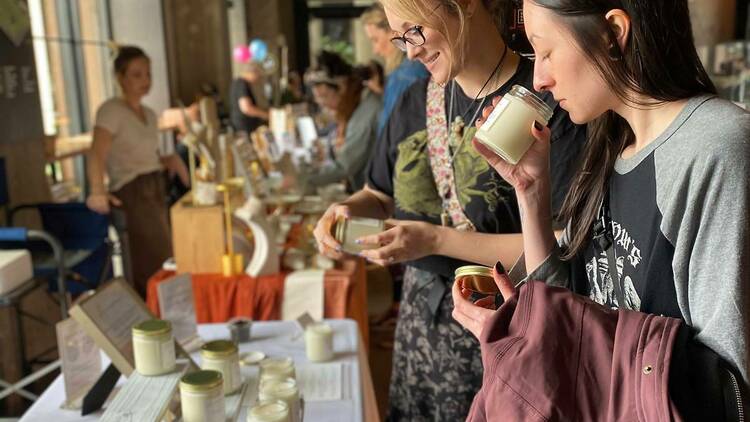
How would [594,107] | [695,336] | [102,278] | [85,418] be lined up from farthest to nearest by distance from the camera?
[102,278], [85,418], [594,107], [695,336]

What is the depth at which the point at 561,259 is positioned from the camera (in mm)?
1026

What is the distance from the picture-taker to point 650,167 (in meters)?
0.84

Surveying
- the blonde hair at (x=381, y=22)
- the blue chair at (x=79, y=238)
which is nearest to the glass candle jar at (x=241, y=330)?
the blue chair at (x=79, y=238)

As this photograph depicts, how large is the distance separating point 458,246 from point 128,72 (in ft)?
10.5

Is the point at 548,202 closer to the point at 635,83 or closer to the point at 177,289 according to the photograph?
the point at 635,83

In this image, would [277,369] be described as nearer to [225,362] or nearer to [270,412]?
[225,362]

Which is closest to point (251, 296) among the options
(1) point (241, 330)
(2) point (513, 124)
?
(1) point (241, 330)

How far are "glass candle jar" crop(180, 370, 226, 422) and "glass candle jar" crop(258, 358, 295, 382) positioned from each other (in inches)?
8.3

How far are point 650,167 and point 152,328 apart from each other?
3.28 feet

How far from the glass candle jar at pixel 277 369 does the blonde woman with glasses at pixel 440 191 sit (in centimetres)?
28

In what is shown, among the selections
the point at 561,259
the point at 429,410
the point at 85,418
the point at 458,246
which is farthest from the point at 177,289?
the point at 561,259

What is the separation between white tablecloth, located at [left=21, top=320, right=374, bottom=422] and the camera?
56.7 inches

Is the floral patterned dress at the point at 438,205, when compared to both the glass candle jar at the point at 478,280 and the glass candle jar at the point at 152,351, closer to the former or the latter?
the glass candle jar at the point at 478,280

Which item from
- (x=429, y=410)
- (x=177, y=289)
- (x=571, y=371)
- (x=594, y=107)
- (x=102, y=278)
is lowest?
(x=102, y=278)
